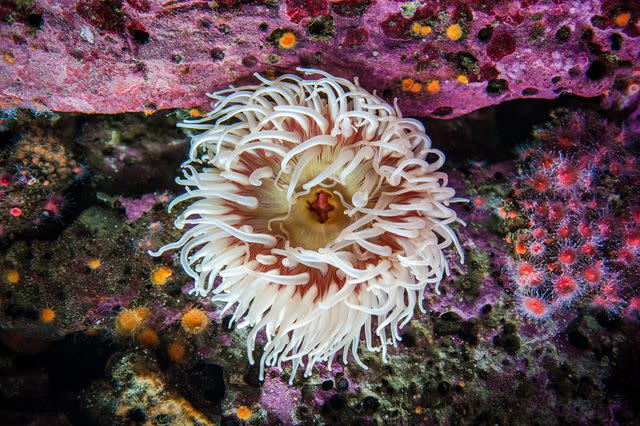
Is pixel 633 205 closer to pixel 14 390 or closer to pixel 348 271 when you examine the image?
pixel 348 271

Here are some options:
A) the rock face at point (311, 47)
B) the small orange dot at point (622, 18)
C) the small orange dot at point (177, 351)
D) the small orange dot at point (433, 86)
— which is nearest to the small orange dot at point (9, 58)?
the rock face at point (311, 47)

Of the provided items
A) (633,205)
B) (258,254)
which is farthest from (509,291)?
(258,254)

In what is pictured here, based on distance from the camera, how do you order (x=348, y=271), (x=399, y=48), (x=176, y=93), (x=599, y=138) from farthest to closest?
(x=599, y=138) → (x=176, y=93) → (x=399, y=48) → (x=348, y=271)

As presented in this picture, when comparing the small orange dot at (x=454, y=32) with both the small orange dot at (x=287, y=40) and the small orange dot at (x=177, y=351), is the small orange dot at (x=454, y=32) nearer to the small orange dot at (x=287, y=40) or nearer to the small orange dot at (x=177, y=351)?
the small orange dot at (x=287, y=40)

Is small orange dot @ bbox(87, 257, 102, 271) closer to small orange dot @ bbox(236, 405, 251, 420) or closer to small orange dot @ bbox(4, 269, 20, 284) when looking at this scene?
small orange dot @ bbox(4, 269, 20, 284)

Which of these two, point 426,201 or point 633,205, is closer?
point 426,201

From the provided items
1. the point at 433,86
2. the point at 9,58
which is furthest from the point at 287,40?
the point at 9,58
